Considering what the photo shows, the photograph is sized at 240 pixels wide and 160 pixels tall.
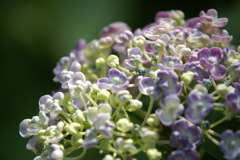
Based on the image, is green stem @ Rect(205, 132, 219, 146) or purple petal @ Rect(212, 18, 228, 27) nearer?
green stem @ Rect(205, 132, 219, 146)

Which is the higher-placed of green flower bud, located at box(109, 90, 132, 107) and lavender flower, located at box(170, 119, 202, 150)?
green flower bud, located at box(109, 90, 132, 107)

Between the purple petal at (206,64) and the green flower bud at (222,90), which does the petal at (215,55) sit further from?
the green flower bud at (222,90)

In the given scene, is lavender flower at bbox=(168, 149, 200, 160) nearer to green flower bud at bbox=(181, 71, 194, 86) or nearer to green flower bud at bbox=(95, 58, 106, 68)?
green flower bud at bbox=(181, 71, 194, 86)

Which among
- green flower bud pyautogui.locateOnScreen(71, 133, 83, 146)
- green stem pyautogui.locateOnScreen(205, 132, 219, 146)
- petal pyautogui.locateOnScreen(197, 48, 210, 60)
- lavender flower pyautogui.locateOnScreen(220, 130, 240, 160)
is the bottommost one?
lavender flower pyautogui.locateOnScreen(220, 130, 240, 160)

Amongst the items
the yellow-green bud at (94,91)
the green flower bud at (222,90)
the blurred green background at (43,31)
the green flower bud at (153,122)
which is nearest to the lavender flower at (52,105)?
the yellow-green bud at (94,91)

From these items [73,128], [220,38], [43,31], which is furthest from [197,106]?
[43,31]

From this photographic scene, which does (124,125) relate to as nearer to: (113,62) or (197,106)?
(197,106)

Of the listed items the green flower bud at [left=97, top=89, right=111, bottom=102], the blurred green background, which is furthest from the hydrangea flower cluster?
the blurred green background

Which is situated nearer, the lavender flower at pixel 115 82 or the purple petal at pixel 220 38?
the lavender flower at pixel 115 82
